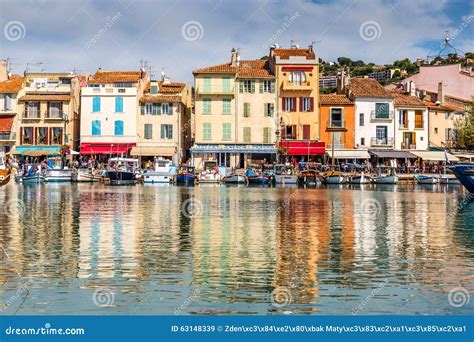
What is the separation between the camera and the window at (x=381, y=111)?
104 m

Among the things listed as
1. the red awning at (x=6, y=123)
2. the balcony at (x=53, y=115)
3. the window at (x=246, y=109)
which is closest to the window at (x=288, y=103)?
the window at (x=246, y=109)

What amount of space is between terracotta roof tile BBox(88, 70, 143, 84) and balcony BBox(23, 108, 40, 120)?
7.41m

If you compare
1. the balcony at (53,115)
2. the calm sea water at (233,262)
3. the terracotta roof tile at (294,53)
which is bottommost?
the calm sea water at (233,262)

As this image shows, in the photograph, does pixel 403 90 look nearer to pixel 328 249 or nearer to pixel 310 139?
pixel 310 139

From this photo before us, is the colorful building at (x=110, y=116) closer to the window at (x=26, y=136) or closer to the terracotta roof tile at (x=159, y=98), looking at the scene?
the terracotta roof tile at (x=159, y=98)

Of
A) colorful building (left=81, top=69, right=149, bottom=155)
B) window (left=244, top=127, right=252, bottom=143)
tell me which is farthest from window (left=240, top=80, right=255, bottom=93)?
colorful building (left=81, top=69, right=149, bottom=155)

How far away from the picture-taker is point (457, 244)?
31.5 meters

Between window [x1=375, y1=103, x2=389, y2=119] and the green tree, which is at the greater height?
window [x1=375, y1=103, x2=389, y2=119]

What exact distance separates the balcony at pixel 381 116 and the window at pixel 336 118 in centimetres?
405

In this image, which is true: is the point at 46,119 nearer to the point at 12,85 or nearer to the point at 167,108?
the point at 12,85

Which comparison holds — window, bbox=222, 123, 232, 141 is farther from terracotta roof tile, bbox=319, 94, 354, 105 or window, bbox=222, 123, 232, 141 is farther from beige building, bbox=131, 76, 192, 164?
terracotta roof tile, bbox=319, 94, 354, 105

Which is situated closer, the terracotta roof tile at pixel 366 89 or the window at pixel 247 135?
the window at pixel 247 135

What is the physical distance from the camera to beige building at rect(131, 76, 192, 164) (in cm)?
10000
